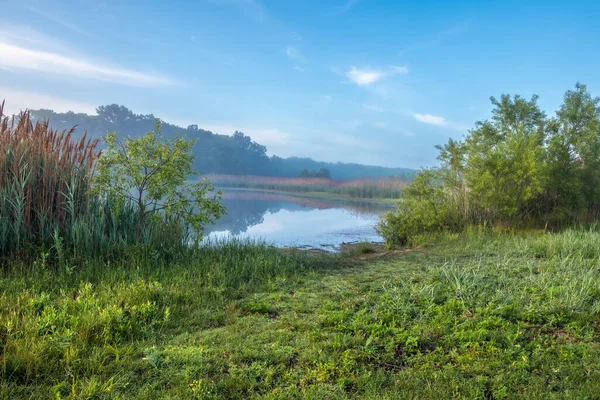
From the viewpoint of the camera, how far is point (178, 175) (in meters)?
7.26

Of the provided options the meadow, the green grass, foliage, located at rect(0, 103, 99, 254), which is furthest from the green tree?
the meadow

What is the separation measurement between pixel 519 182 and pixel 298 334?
30.4 ft

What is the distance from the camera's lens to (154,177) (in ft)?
23.1

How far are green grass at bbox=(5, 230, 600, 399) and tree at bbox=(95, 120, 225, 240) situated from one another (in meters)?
1.83

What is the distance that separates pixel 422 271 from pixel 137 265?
4.21m

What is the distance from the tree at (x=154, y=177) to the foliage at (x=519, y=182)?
6.04 meters

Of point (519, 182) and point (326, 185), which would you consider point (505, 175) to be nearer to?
point (519, 182)

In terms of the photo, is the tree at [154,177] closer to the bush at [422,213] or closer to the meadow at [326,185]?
the bush at [422,213]

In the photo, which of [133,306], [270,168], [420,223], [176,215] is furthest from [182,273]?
[270,168]

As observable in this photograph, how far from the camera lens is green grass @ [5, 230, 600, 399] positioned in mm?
2648

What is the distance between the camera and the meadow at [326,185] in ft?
99.0

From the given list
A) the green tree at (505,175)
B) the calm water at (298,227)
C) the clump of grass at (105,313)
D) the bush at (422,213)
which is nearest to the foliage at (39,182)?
the clump of grass at (105,313)

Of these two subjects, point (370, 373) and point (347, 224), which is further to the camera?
point (347, 224)

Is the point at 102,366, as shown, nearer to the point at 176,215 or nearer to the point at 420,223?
the point at 176,215
